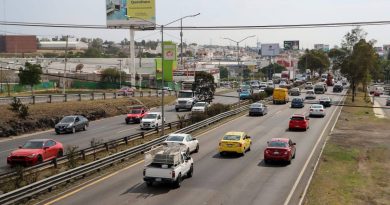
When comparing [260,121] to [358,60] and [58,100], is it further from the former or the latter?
[358,60]

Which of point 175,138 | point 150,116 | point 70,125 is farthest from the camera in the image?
point 150,116

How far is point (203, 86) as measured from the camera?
216 ft

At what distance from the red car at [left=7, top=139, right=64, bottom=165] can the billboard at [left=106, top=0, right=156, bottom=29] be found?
Result: 2450 inches

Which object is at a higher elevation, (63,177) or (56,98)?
A: (56,98)

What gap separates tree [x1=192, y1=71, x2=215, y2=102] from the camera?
212 feet

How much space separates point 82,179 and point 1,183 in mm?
3825

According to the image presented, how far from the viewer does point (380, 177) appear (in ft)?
85.7

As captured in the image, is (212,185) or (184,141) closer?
(212,185)

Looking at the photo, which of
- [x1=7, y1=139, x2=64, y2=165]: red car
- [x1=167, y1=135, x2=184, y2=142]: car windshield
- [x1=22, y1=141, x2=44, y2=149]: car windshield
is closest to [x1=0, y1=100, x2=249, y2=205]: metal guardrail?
[x1=167, y1=135, x2=184, y2=142]: car windshield

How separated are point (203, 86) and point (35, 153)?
40586 millimetres

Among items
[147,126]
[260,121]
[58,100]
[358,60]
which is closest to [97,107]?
[58,100]

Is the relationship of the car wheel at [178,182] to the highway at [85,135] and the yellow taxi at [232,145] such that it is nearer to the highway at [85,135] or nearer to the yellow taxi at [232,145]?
the yellow taxi at [232,145]

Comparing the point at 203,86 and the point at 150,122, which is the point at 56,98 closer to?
the point at 150,122

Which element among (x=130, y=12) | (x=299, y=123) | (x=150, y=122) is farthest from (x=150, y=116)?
(x=130, y=12)
